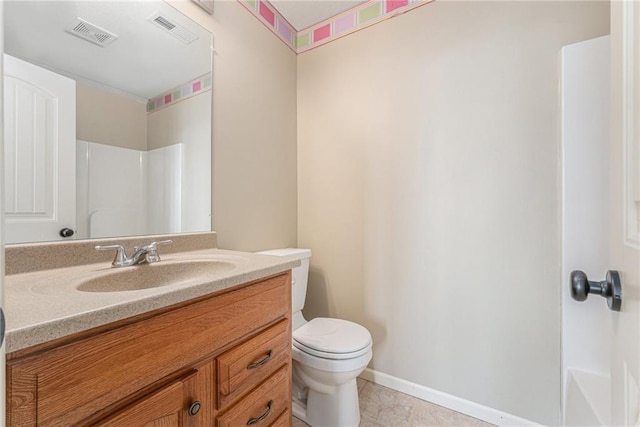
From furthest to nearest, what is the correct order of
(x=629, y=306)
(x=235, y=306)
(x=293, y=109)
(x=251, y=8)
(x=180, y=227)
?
(x=293, y=109)
(x=251, y=8)
(x=180, y=227)
(x=235, y=306)
(x=629, y=306)

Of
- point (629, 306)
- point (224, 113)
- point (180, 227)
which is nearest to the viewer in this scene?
point (629, 306)

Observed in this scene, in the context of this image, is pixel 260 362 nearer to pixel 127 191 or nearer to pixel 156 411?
pixel 156 411

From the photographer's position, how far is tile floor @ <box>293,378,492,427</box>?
4.33 ft

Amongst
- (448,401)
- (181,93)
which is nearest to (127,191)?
(181,93)

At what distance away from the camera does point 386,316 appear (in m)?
1.60

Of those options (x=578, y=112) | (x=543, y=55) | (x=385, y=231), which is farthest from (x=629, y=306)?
(x=543, y=55)

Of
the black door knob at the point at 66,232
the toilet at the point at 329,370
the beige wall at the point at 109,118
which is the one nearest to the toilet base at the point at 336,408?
the toilet at the point at 329,370

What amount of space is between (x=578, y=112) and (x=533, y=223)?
1.68ft

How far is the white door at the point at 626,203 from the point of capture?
1.44ft

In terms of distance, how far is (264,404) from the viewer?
Answer: 85cm

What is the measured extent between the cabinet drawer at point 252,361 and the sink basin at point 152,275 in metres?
0.23

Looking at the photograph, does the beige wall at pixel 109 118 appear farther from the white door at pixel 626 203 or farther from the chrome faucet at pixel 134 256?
the white door at pixel 626 203

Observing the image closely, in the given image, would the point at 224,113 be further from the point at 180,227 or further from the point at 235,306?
the point at 235,306

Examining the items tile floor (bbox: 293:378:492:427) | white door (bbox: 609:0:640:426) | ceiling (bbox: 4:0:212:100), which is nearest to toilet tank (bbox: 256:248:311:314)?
tile floor (bbox: 293:378:492:427)
